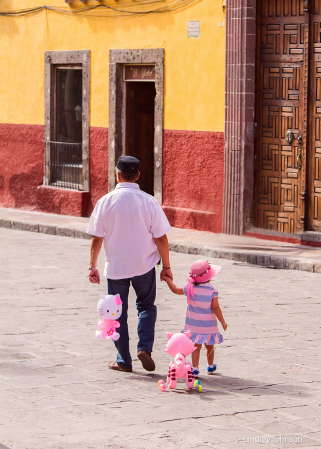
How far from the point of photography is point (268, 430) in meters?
5.30

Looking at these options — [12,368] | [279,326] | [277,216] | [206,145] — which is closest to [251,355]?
[279,326]

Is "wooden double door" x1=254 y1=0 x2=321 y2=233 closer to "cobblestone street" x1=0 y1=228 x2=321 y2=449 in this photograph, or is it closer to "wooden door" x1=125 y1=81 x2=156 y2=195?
"wooden door" x1=125 y1=81 x2=156 y2=195

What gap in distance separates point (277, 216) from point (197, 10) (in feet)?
11.6

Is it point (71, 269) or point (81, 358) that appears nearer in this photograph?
point (81, 358)

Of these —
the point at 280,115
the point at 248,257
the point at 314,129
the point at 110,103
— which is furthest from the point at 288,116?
the point at 110,103

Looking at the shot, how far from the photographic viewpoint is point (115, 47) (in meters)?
16.7

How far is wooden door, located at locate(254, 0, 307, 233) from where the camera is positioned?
13758mm

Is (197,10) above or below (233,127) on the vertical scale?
above

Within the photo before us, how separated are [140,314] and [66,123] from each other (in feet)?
38.6

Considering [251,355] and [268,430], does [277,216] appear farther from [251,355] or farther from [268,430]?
[268,430]

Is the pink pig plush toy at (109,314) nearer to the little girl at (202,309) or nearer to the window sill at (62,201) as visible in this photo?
the little girl at (202,309)

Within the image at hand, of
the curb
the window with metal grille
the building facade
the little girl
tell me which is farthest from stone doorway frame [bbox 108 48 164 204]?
the little girl

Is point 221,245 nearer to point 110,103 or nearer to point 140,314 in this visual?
point 110,103

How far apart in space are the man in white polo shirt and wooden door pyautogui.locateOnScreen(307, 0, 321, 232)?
7.12 metres
